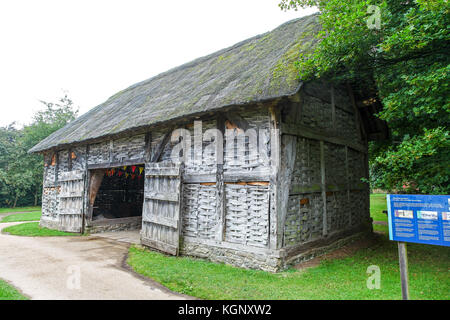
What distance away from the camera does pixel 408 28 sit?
14.0 ft

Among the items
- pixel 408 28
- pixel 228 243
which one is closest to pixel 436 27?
pixel 408 28

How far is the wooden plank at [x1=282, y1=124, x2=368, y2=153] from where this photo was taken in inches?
231

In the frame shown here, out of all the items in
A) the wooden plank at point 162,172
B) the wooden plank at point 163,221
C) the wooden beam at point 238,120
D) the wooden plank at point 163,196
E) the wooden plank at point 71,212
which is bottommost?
the wooden plank at point 71,212

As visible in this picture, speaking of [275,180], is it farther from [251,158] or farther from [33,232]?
[33,232]

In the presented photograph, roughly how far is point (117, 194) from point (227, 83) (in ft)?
24.6

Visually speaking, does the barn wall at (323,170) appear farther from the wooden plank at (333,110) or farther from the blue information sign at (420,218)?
the blue information sign at (420,218)

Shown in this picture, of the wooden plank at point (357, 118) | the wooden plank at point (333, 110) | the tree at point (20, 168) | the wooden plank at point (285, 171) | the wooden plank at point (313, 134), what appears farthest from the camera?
the tree at point (20, 168)

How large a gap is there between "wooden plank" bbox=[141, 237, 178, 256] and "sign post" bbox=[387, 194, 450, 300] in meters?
4.74

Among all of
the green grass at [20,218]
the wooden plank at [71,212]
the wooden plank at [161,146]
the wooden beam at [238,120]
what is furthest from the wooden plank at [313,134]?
the green grass at [20,218]

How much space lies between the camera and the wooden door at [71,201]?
10.2 m

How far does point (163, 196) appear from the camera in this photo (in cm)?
722

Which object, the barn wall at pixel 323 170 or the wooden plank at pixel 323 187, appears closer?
the barn wall at pixel 323 170

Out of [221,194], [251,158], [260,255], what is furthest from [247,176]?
[260,255]

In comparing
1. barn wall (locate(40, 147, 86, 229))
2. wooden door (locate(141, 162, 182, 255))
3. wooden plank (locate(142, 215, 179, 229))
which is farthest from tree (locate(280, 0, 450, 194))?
barn wall (locate(40, 147, 86, 229))
